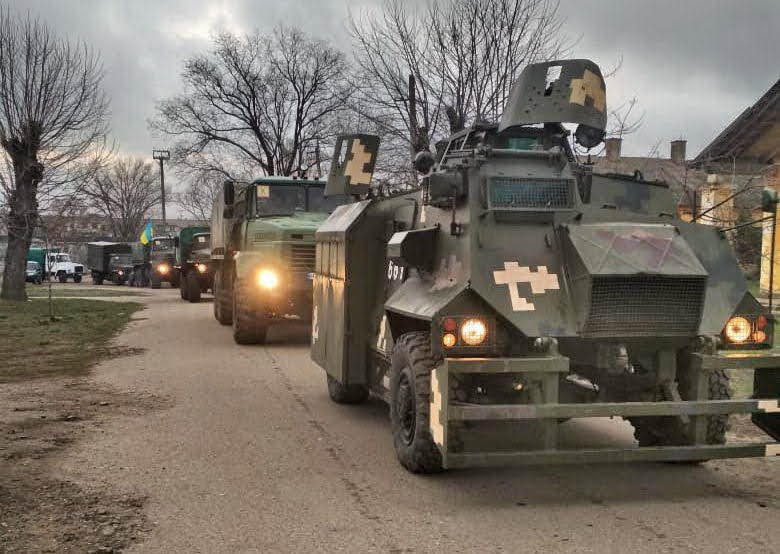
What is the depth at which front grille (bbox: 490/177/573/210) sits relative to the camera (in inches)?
223

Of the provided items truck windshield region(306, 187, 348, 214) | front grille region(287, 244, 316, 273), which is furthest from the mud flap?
truck windshield region(306, 187, 348, 214)

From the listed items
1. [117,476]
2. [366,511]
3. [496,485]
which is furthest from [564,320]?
[117,476]

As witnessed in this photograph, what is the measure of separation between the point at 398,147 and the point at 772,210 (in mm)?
17782

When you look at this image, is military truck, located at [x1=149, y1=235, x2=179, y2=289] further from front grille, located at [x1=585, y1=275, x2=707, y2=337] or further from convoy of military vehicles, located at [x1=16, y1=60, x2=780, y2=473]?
front grille, located at [x1=585, y1=275, x2=707, y2=337]

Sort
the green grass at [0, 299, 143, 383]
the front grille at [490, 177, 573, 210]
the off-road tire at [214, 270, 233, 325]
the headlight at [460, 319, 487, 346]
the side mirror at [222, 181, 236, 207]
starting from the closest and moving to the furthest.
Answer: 1. the headlight at [460, 319, 487, 346]
2. the front grille at [490, 177, 573, 210]
3. the green grass at [0, 299, 143, 383]
4. the side mirror at [222, 181, 236, 207]
5. the off-road tire at [214, 270, 233, 325]

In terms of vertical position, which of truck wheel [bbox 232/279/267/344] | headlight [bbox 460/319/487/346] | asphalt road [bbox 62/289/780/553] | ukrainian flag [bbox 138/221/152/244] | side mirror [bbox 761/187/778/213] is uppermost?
Result: ukrainian flag [bbox 138/221/152/244]

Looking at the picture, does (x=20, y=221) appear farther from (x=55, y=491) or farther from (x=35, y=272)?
(x=35, y=272)

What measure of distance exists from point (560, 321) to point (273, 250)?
9362mm

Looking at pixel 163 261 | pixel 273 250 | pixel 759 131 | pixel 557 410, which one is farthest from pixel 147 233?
pixel 557 410

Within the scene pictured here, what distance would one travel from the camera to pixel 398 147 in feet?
73.4

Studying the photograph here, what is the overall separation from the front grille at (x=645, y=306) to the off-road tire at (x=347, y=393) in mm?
3692

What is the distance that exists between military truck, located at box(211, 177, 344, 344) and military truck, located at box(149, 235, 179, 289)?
2545 cm

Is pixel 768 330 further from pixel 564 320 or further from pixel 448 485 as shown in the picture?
pixel 448 485

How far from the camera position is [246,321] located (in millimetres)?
14102
